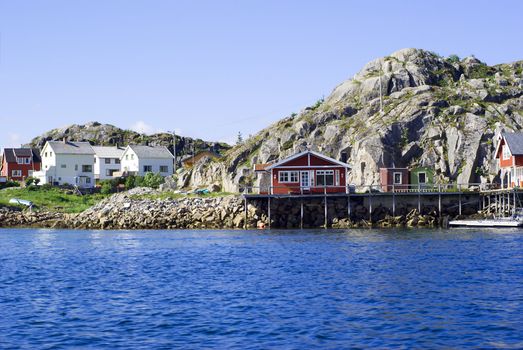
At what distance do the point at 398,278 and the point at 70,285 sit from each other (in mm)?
16342

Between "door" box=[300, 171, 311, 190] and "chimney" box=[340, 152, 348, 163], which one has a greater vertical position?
"chimney" box=[340, 152, 348, 163]

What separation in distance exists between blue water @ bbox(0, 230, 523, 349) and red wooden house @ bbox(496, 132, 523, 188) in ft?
60.5

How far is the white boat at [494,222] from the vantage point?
7012 centimetres

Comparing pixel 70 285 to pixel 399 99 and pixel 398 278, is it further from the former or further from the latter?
pixel 399 99

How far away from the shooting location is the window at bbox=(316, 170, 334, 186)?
80562 millimetres

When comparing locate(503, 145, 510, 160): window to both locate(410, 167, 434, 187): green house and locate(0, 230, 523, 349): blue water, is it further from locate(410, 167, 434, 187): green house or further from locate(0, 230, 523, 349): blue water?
locate(0, 230, 523, 349): blue water

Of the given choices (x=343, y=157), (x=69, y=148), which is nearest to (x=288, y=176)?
(x=343, y=157)

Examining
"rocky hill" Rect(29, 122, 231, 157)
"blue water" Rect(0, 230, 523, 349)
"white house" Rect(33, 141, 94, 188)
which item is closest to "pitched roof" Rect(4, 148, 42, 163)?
"white house" Rect(33, 141, 94, 188)

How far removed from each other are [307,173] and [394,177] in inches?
458

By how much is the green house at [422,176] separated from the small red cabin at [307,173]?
41.7 feet

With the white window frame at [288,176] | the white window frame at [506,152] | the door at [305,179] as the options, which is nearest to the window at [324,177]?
the door at [305,179]

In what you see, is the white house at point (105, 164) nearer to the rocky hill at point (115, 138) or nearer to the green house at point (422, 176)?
the rocky hill at point (115, 138)

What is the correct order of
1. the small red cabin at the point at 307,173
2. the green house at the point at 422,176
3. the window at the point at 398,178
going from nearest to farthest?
the small red cabin at the point at 307,173 → the window at the point at 398,178 → the green house at the point at 422,176

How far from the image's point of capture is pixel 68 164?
447 ft
